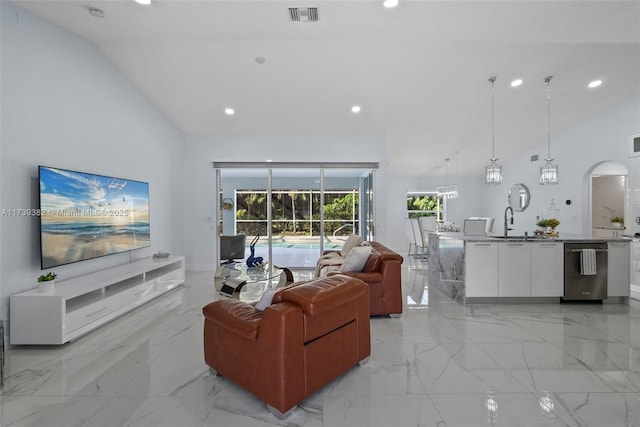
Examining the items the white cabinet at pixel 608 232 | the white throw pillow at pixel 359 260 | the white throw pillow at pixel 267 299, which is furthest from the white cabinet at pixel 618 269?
the white throw pillow at pixel 267 299

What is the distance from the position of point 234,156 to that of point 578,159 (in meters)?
6.73

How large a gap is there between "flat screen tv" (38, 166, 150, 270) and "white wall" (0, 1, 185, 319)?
11cm

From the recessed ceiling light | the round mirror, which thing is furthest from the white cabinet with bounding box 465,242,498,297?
the recessed ceiling light

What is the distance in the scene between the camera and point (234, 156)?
20.7 ft

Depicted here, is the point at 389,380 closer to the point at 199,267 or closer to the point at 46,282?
the point at 46,282

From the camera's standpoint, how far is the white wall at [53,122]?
111 inches

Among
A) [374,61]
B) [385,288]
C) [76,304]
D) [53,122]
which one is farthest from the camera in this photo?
[374,61]

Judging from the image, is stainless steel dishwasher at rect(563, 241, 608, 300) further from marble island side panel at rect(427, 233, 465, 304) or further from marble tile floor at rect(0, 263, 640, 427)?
marble island side panel at rect(427, 233, 465, 304)

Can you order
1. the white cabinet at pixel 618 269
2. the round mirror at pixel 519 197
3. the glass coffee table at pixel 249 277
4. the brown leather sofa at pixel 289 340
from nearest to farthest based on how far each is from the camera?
the brown leather sofa at pixel 289 340 < the glass coffee table at pixel 249 277 < the white cabinet at pixel 618 269 < the round mirror at pixel 519 197

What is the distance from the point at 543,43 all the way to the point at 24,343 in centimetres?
635

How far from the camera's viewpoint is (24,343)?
108 inches

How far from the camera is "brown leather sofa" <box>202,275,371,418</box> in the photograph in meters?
1.82

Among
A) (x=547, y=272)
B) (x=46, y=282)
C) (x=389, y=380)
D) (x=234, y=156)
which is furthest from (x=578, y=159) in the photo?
(x=46, y=282)

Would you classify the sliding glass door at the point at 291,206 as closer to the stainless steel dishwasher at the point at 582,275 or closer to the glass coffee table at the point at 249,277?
the glass coffee table at the point at 249,277
